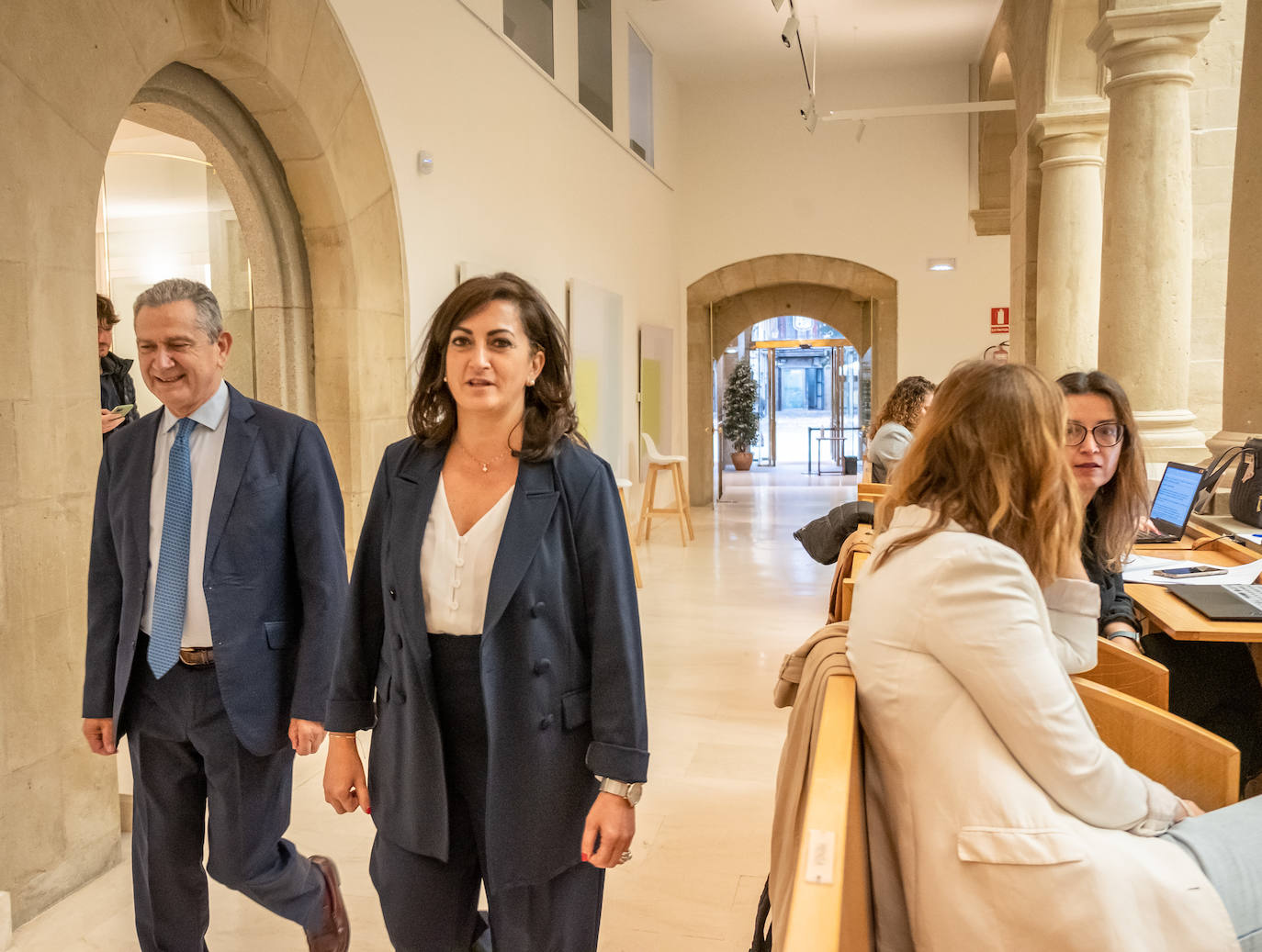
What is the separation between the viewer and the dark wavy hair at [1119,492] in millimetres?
2785

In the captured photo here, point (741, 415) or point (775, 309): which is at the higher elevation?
point (775, 309)

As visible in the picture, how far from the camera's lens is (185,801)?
2.10 meters

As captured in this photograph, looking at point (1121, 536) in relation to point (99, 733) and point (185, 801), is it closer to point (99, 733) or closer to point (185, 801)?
point (185, 801)

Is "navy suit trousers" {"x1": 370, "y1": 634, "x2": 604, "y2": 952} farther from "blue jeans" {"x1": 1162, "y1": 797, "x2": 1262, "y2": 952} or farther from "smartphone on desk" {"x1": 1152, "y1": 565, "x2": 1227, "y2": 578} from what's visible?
"smartphone on desk" {"x1": 1152, "y1": 565, "x2": 1227, "y2": 578}

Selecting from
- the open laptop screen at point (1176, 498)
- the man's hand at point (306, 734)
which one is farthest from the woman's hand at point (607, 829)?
the open laptop screen at point (1176, 498)

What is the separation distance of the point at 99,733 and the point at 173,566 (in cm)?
40

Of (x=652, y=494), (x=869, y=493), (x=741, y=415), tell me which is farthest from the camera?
(x=741, y=415)

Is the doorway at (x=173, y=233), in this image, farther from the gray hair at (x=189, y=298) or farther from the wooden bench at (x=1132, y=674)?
the wooden bench at (x=1132, y=674)

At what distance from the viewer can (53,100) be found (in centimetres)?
292

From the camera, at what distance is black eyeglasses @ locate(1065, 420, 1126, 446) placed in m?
2.79

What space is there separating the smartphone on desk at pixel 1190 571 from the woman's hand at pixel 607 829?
2.26 metres

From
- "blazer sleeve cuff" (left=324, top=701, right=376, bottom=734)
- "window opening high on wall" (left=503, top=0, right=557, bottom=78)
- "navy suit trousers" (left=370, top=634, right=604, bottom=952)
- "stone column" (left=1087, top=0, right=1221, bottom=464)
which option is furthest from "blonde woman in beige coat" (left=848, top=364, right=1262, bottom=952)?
"window opening high on wall" (left=503, top=0, right=557, bottom=78)

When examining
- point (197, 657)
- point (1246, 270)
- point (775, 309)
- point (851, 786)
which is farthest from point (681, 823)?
point (775, 309)

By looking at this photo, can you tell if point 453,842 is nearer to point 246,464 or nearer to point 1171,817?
point 246,464
